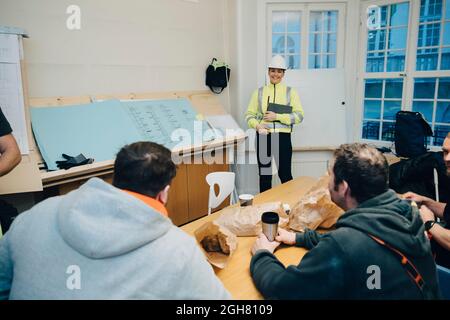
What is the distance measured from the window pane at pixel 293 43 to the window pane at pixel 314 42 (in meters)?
0.16

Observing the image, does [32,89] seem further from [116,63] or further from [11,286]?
[11,286]

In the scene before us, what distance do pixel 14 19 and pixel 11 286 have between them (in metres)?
2.58

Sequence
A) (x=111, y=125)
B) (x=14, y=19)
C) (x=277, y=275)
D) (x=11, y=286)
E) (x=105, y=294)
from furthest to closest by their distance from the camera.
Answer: (x=111, y=125) < (x=14, y=19) < (x=277, y=275) < (x=11, y=286) < (x=105, y=294)

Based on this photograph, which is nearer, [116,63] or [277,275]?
[277,275]

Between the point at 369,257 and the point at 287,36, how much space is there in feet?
12.4

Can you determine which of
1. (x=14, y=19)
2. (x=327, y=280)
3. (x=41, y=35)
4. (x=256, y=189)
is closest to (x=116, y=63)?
(x=41, y=35)

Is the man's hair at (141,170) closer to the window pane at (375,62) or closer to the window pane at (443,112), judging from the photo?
the window pane at (443,112)

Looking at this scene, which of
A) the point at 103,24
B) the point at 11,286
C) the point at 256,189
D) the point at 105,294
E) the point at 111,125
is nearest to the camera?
the point at 105,294

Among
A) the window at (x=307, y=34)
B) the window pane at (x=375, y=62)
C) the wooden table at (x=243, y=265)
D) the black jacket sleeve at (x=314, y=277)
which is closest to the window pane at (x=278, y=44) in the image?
the window at (x=307, y=34)

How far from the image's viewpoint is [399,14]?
3994 mm

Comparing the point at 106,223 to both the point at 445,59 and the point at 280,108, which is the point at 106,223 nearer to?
the point at 280,108

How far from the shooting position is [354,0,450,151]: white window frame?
12.7 feet

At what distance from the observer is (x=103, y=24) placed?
11.0 ft
